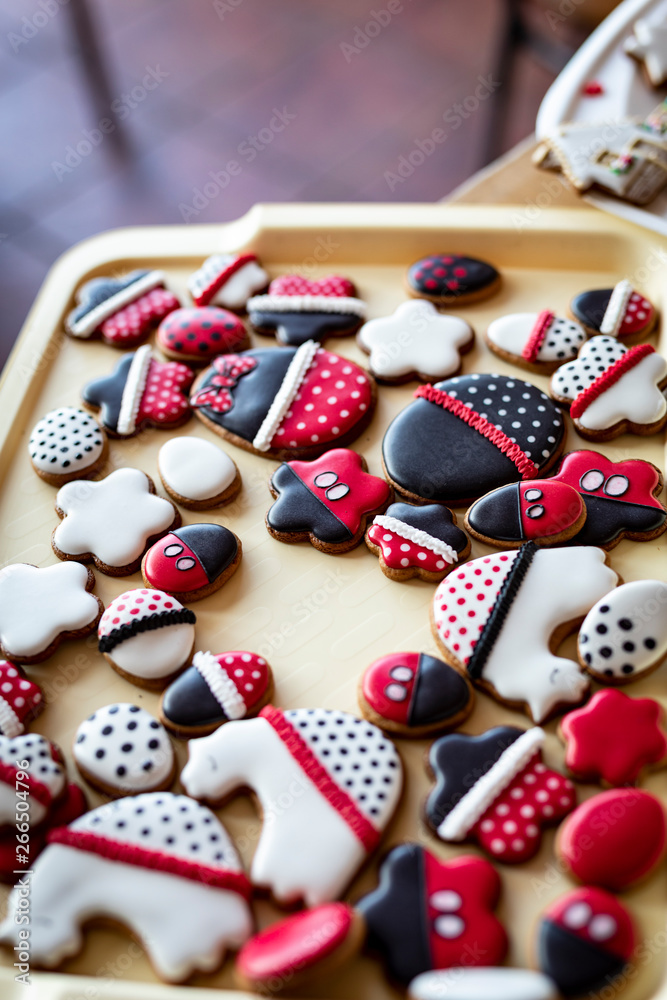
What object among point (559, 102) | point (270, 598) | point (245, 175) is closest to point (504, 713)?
point (270, 598)

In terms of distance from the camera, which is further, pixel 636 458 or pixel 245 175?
pixel 245 175

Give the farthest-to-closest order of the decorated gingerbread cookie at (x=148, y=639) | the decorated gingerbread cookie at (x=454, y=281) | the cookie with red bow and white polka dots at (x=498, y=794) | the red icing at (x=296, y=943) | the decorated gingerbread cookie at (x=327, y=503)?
the decorated gingerbread cookie at (x=454, y=281) < the decorated gingerbread cookie at (x=327, y=503) < the decorated gingerbread cookie at (x=148, y=639) < the cookie with red bow and white polka dots at (x=498, y=794) < the red icing at (x=296, y=943)

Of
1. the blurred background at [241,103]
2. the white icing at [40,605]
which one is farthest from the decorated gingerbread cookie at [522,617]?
the blurred background at [241,103]

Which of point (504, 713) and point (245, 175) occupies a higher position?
point (245, 175)

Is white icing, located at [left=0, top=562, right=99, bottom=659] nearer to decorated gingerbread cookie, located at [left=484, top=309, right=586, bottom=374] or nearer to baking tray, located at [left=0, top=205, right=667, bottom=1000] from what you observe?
baking tray, located at [left=0, top=205, right=667, bottom=1000]

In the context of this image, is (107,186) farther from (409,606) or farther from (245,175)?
(409,606)

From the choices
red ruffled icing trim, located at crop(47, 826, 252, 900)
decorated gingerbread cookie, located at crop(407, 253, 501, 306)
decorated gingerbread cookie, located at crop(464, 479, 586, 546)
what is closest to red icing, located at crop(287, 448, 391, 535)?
decorated gingerbread cookie, located at crop(464, 479, 586, 546)

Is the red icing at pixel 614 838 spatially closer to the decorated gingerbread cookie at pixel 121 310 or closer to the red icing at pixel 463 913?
the red icing at pixel 463 913
